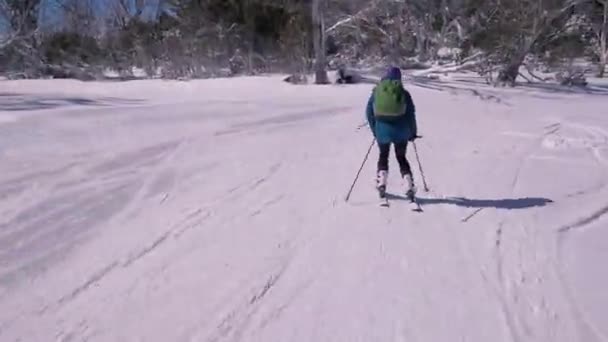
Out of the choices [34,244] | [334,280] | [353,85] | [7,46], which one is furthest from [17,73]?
[334,280]

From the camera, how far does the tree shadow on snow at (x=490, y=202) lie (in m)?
7.25

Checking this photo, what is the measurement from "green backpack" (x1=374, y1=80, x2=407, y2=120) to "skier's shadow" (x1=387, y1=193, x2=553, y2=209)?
4.00ft

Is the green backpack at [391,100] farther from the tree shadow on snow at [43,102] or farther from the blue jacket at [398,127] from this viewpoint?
the tree shadow on snow at [43,102]

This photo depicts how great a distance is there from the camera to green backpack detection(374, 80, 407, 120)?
677 cm

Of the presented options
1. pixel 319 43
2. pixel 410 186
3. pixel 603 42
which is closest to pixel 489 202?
pixel 410 186

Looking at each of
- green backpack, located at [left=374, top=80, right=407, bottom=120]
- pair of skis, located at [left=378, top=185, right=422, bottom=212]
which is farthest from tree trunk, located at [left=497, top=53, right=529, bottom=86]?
green backpack, located at [left=374, top=80, right=407, bottom=120]

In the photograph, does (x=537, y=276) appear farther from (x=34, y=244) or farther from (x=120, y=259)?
(x=34, y=244)

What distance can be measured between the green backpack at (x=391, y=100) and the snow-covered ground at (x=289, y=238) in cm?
112

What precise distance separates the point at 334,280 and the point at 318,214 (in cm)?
189

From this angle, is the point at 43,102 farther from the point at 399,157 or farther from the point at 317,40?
the point at 399,157

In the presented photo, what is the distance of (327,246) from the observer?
580cm

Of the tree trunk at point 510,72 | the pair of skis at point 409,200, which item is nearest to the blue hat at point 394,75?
the pair of skis at point 409,200

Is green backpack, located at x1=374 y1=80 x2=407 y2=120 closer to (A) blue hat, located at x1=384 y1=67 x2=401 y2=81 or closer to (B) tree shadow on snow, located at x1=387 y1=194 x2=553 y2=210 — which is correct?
(A) blue hat, located at x1=384 y1=67 x2=401 y2=81

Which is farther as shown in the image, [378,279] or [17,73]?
[17,73]
